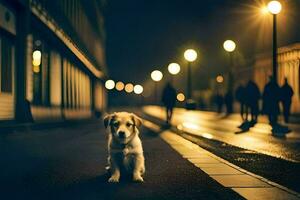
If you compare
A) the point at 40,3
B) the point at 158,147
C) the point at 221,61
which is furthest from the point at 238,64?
the point at 158,147

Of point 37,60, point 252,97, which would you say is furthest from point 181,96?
point 252,97

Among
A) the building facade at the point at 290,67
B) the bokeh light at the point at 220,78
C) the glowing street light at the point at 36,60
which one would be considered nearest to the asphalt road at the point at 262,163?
the glowing street light at the point at 36,60

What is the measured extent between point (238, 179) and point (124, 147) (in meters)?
1.74

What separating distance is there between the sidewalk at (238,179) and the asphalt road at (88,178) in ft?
0.56

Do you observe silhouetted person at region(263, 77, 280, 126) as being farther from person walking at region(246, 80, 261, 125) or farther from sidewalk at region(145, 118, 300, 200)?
sidewalk at region(145, 118, 300, 200)

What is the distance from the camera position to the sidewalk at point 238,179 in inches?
253

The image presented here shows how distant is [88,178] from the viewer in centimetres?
784

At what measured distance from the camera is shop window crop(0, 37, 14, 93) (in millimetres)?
19723

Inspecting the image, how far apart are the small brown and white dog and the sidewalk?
45.9 inches

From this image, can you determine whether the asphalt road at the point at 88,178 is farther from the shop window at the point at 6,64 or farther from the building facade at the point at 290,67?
the building facade at the point at 290,67

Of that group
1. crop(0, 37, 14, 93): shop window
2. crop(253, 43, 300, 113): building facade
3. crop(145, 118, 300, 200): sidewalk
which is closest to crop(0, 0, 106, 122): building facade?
crop(0, 37, 14, 93): shop window

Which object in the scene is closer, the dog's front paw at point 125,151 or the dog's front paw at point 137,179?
the dog's front paw at point 125,151

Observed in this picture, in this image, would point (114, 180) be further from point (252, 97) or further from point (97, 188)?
point (252, 97)

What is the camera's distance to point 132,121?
7.35m
